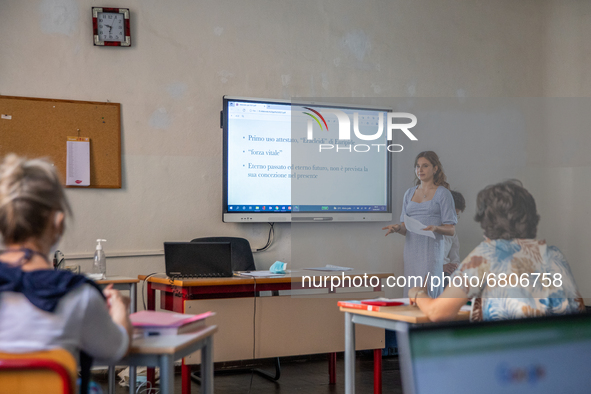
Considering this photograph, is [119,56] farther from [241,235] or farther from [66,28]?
[241,235]

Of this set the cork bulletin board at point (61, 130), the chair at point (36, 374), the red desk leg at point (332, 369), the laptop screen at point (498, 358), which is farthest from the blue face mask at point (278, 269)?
the laptop screen at point (498, 358)

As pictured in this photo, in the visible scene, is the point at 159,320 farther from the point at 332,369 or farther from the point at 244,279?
the point at 332,369

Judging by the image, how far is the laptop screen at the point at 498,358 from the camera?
1.95 feet

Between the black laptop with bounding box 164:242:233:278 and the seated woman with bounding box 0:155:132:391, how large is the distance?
1583mm

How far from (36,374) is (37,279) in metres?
0.21

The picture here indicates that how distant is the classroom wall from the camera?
3678mm

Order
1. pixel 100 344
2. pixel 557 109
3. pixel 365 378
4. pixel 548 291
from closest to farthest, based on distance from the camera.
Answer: pixel 100 344
pixel 548 291
pixel 365 378
pixel 557 109

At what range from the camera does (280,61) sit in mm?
4289

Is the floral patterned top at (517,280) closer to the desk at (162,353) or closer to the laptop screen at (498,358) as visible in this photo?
the desk at (162,353)

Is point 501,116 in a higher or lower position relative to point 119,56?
lower

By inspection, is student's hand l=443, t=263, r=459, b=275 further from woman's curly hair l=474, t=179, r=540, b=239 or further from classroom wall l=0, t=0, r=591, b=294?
woman's curly hair l=474, t=179, r=540, b=239

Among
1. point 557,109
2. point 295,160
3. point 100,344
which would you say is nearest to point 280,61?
point 295,160

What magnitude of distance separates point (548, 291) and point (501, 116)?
246cm

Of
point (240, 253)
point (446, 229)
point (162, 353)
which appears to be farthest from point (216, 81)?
point (162, 353)
